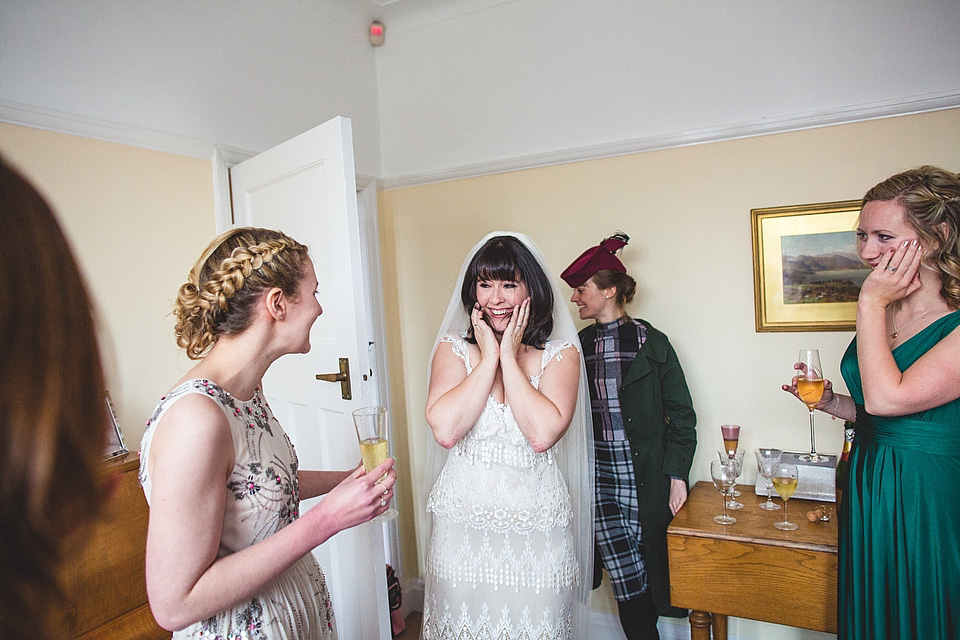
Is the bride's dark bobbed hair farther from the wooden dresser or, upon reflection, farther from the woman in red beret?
the wooden dresser

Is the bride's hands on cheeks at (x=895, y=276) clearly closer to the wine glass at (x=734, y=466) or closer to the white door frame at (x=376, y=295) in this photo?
the wine glass at (x=734, y=466)

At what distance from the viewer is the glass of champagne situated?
4.75 feet

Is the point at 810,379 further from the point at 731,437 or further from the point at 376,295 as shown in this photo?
the point at 376,295

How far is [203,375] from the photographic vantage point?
1.25 m

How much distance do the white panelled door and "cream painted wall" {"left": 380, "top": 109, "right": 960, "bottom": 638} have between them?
1192mm

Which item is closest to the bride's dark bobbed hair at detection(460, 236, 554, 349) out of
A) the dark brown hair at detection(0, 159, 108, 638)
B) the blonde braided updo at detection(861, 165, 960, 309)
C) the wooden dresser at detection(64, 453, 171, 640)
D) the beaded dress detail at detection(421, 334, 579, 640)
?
the beaded dress detail at detection(421, 334, 579, 640)

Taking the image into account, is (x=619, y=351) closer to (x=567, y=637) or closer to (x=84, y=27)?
(x=567, y=637)

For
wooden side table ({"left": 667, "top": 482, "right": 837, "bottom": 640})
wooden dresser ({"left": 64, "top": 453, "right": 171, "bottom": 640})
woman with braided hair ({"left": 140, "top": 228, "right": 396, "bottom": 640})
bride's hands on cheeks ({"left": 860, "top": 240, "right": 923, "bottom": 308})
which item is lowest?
wooden side table ({"left": 667, "top": 482, "right": 837, "bottom": 640})

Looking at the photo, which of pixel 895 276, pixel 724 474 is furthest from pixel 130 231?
pixel 895 276

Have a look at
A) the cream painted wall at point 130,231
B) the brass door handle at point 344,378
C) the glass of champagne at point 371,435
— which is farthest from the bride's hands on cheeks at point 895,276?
the cream painted wall at point 130,231

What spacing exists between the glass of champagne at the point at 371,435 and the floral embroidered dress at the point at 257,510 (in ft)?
0.55

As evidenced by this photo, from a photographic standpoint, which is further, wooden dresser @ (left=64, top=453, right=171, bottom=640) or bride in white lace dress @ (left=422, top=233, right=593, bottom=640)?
bride in white lace dress @ (left=422, top=233, right=593, bottom=640)

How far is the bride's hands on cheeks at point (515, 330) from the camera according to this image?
1.93 m

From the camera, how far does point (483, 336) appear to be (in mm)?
1971
